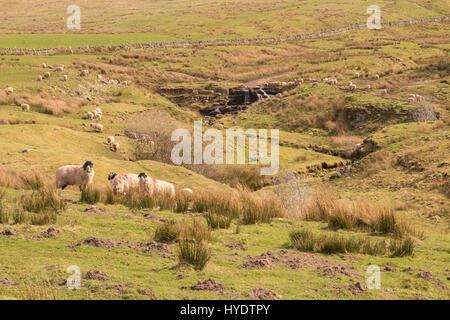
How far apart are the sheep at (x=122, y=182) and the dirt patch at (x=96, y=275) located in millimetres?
8212

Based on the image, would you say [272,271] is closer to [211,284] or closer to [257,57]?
[211,284]

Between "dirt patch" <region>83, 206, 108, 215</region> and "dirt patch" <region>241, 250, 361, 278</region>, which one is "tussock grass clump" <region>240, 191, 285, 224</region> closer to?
"dirt patch" <region>241, 250, 361, 278</region>

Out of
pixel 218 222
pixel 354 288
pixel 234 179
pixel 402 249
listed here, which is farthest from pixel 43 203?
pixel 234 179

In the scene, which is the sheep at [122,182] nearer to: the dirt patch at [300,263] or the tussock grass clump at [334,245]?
the tussock grass clump at [334,245]

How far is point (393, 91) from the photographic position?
144 feet

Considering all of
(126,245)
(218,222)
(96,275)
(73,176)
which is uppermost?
(96,275)

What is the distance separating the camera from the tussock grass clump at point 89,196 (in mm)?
13464

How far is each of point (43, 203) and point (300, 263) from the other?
6088mm

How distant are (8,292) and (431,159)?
19354 millimetres

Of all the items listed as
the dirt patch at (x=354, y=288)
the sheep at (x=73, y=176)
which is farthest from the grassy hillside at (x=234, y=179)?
the sheep at (x=73, y=176)

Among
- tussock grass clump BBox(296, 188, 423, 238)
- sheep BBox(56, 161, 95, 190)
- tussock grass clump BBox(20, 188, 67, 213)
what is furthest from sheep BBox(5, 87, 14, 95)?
tussock grass clump BBox(296, 188, 423, 238)

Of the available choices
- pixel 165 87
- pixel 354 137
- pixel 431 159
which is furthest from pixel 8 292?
pixel 165 87

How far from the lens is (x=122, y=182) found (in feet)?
54.1

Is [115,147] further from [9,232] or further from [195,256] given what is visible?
[195,256]
